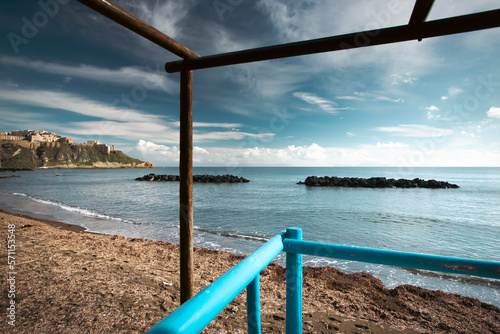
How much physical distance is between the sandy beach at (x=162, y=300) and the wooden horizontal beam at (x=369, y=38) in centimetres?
371

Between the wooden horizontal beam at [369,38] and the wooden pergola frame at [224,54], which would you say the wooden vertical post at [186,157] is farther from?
the wooden horizontal beam at [369,38]

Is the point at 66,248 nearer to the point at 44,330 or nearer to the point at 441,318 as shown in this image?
the point at 44,330

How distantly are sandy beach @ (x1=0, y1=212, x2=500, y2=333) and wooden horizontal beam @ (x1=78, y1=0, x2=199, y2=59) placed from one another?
374 centimetres

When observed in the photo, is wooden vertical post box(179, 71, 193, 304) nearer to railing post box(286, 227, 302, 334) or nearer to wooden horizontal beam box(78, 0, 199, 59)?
wooden horizontal beam box(78, 0, 199, 59)

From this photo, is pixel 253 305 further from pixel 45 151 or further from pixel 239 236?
pixel 45 151

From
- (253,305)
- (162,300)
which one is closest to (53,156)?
(162,300)

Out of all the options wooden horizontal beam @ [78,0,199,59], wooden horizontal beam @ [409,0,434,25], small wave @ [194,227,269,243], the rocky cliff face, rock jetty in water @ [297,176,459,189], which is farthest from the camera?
the rocky cliff face

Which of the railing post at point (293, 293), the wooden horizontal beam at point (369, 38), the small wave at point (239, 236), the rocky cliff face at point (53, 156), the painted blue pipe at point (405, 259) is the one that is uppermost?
the rocky cliff face at point (53, 156)

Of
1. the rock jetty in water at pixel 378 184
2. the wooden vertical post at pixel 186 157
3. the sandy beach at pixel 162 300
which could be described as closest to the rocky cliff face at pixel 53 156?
the rock jetty in water at pixel 378 184

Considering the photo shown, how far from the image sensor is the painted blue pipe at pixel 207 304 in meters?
0.62

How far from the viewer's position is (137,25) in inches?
70.0

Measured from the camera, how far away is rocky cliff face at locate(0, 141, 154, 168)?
371ft

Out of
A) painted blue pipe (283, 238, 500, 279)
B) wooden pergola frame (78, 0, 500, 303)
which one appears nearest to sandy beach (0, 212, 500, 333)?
wooden pergola frame (78, 0, 500, 303)

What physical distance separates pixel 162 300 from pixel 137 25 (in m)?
4.33
